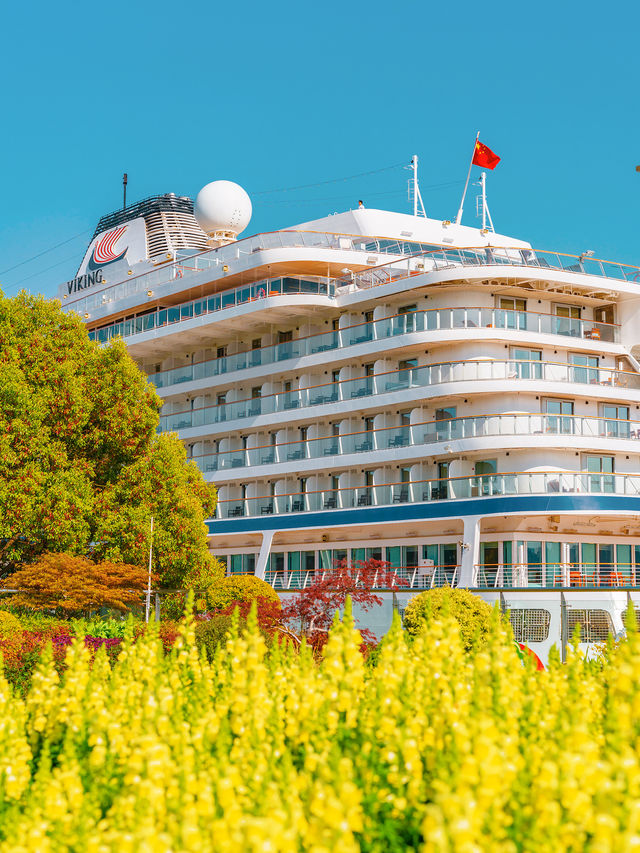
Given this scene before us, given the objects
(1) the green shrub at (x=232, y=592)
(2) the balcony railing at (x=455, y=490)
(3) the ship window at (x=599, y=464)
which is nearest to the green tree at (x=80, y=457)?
(1) the green shrub at (x=232, y=592)

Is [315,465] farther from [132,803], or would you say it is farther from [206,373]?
[132,803]

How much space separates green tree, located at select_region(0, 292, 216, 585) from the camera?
34344 mm

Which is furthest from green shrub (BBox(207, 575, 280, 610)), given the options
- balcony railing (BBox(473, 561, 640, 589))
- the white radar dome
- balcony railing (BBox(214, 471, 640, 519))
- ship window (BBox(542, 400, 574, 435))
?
the white radar dome

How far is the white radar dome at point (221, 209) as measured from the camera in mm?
54781

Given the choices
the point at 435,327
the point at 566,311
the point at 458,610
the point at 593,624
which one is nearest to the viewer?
the point at 458,610

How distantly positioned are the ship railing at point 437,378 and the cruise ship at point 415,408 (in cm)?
9

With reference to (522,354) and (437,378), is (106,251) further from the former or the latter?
(522,354)

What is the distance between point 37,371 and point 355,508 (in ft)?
46.2

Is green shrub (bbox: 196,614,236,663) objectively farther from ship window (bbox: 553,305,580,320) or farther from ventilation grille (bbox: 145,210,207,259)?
ventilation grille (bbox: 145,210,207,259)

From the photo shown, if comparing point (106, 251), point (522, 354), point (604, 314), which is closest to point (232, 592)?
point (522, 354)

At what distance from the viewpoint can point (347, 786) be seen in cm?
745

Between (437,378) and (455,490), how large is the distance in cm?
464

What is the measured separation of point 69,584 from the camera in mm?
32562

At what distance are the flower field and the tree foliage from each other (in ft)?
60.9
